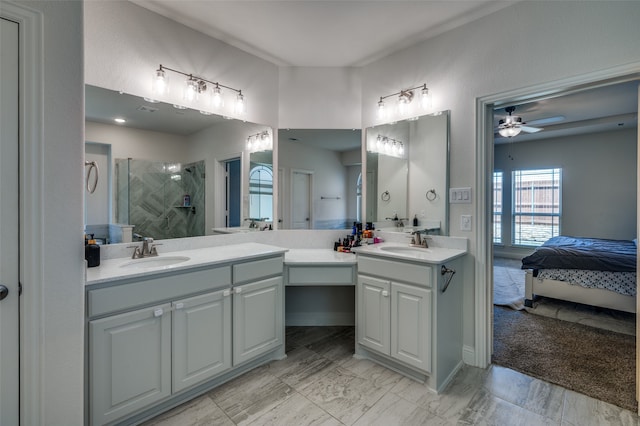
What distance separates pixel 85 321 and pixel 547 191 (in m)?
7.52

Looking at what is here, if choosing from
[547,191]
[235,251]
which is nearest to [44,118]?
[235,251]

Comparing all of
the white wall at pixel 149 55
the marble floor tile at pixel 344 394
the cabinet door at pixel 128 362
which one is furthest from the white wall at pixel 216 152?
the marble floor tile at pixel 344 394

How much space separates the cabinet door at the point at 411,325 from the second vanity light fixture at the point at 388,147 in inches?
51.8

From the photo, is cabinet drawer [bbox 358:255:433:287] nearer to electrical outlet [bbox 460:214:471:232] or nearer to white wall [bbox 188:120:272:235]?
electrical outlet [bbox 460:214:471:232]

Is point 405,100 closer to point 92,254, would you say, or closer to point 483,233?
point 483,233

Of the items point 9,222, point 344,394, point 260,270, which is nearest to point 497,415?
point 344,394

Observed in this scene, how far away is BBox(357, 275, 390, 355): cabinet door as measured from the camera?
7.11ft

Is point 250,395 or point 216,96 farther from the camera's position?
point 216,96

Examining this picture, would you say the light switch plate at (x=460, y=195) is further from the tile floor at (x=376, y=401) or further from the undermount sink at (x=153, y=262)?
the undermount sink at (x=153, y=262)

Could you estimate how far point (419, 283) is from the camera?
1.97 m

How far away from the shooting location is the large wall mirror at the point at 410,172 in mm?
2441

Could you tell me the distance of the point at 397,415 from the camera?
1731 millimetres

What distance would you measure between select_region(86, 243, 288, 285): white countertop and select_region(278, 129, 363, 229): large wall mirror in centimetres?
66

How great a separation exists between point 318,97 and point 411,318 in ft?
7.36
